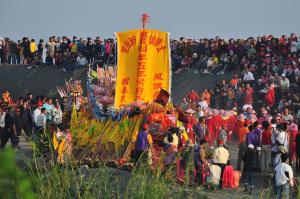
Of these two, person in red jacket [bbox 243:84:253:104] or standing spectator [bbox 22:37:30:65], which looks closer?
person in red jacket [bbox 243:84:253:104]

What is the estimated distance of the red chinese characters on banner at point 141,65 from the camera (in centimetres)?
2041

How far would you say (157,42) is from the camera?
20.5 m

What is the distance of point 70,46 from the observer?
36156mm

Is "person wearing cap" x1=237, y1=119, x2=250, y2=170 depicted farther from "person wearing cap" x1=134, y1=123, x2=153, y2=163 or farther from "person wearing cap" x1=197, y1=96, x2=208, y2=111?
"person wearing cap" x1=197, y1=96, x2=208, y2=111

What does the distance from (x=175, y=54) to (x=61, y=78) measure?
8.40 meters

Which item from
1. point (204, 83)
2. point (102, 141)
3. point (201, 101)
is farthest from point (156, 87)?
point (204, 83)

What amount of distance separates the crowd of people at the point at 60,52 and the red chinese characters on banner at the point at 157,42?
12.1 m

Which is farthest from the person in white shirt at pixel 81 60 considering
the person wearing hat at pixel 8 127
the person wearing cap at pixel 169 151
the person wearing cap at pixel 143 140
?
the person wearing cap at pixel 169 151

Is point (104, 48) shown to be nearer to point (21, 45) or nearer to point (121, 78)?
point (21, 45)

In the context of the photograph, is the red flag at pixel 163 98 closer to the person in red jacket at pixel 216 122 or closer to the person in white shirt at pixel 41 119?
the person in red jacket at pixel 216 122

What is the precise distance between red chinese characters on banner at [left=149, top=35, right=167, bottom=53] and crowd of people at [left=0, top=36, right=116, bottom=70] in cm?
1210

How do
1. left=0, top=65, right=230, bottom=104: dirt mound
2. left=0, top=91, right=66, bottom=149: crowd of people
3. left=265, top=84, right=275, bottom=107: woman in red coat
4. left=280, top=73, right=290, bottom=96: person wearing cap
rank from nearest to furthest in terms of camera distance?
left=0, top=91, right=66, bottom=149: crowd of people, left=265, top=84, right=275, bottom=107: woman in red coat, left=280, top=73, right=290, bottom=96: person wearing cap, left=0, top=65, right=230, bottom=104: dirt mound

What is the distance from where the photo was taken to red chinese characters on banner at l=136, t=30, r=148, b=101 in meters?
20.4

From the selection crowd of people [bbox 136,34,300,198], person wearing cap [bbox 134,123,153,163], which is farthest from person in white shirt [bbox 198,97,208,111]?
person wearing cap [bbox 134,123,153,163]
